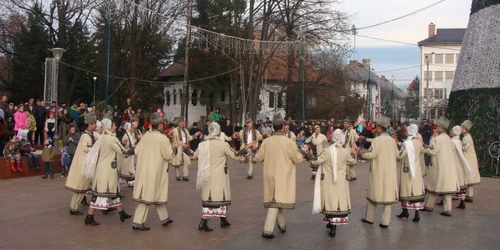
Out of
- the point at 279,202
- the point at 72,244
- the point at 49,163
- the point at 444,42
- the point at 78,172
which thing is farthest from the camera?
the point at 444,42

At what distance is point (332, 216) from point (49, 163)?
35.8 feet

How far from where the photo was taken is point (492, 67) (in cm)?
1705

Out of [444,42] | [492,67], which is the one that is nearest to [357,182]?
[492,67]

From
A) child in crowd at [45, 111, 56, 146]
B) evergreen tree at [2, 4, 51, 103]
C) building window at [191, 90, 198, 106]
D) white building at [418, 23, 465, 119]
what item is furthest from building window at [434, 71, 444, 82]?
child in crowd at [45, 111, 56, 146]

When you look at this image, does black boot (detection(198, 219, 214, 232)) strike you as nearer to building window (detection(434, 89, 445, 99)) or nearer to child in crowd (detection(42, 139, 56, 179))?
child in crowd (detection(42, 139, 56, 179))

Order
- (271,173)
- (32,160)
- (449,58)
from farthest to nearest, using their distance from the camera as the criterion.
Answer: (449,58), (32,160), (271,173)

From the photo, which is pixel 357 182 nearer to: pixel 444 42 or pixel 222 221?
pixel 222 221

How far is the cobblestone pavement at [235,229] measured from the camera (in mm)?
7863

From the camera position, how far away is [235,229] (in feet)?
29.3

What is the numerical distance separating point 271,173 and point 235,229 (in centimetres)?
126

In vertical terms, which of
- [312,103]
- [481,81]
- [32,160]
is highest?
[312,103]

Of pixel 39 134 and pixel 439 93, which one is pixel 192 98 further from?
pixel 439 93

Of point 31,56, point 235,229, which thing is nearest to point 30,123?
point 235,229

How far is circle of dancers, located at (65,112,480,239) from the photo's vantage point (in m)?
8.48
